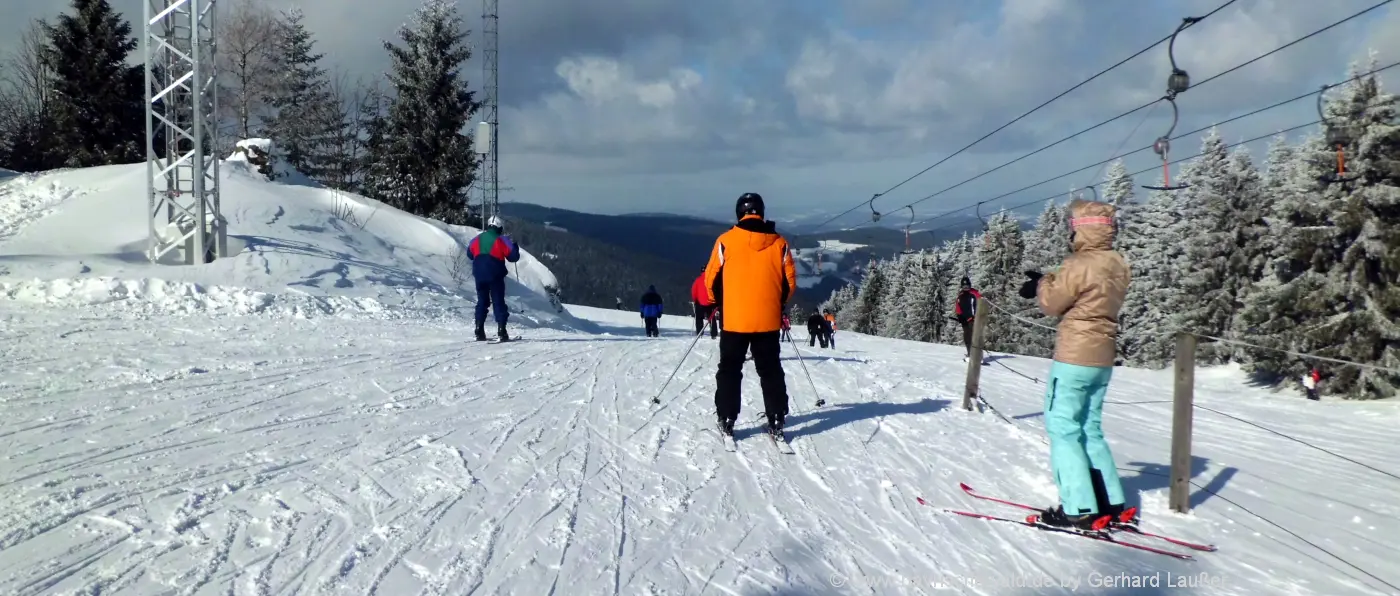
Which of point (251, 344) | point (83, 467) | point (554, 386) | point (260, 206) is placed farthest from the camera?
point (260, 206)

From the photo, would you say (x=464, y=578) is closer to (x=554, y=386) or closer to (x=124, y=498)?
(x=124, y=498)

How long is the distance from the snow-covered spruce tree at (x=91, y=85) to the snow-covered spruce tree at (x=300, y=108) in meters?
7.24

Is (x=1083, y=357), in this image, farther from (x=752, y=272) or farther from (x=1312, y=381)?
(x=1312, y=381)

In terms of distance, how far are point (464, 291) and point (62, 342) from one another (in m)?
13.2

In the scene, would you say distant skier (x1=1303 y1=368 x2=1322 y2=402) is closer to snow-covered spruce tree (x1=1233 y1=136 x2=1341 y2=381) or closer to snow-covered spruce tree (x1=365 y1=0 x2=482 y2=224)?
snow-covered spruce tree (x1=1233 y1=136 x2=1341 y2=381)

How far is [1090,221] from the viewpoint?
4.88 metres

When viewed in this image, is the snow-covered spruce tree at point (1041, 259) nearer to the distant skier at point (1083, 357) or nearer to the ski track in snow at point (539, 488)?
the ski track in snow at point (539, 488)

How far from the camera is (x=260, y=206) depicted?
2183 cm

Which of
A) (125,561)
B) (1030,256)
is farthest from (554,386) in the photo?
(1030,256)

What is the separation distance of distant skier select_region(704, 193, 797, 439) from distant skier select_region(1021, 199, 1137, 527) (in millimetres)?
1984

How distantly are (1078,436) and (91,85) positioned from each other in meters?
42.7

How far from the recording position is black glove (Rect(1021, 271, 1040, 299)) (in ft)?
16.7

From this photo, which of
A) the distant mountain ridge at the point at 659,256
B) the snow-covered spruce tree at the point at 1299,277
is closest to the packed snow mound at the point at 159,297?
the snow-covered spruce tree at the point at 1299,277

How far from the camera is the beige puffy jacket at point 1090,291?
480cm
